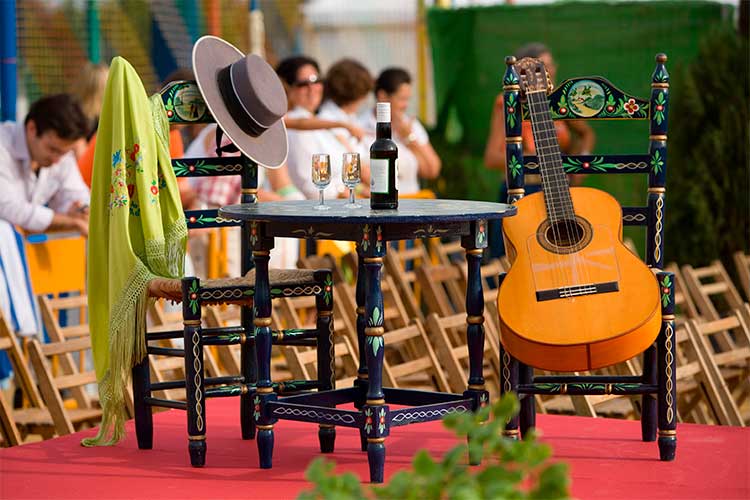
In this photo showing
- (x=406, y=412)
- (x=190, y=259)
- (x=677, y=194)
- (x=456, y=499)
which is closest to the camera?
(x=456, y=499)

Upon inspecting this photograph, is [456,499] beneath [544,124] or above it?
beneath

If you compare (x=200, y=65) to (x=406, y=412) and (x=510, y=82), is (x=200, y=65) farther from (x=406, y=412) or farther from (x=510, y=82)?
(x=406, y=412)

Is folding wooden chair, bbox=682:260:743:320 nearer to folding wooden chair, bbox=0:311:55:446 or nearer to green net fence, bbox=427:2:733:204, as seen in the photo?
green net fence, bbox=427:2:733:204

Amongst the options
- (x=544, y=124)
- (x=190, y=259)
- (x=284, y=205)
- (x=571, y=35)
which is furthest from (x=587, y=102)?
(x=571, y=35)

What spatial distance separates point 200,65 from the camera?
4.80 metres

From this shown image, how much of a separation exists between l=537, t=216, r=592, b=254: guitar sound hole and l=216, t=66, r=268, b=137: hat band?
109 cm

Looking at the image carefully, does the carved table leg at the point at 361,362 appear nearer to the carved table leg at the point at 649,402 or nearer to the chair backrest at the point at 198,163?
the chair backrest at the point at 198,163

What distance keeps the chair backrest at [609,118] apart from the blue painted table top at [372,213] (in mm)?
277

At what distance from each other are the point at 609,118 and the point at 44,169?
3.31m

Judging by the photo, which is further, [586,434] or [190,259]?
[190,259]

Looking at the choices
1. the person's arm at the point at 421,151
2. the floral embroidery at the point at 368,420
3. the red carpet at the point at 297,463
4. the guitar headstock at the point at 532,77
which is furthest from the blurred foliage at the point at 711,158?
the floral embroidery at the point at 368,420

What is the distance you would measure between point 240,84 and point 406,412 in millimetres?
1343

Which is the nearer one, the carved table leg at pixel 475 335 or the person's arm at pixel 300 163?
the carved table leg at pixel 475 335

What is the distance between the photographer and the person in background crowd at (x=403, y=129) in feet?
29.2
